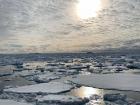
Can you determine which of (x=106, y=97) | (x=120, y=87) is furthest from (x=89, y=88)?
(x=106, y=97)

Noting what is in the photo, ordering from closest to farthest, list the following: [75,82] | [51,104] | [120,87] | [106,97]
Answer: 1. [51,104]
2. [106,97]
3. [120,87]
4. [75,82]

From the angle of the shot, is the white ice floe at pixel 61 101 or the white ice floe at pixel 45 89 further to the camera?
the white ice floe at pixel 45 89

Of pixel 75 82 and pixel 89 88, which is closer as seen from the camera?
pixel 89 88

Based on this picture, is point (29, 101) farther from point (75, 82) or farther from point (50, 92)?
point (75, 82)

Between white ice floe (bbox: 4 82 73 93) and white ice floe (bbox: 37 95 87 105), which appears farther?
white ice floe (bbox: 4 82 73 93)

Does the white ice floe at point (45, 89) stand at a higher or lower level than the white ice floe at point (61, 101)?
higher

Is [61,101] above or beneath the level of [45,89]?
beneath

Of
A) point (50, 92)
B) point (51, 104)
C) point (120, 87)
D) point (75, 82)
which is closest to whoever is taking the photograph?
point (51, 104)

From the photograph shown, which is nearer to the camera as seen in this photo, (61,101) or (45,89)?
(61,101)

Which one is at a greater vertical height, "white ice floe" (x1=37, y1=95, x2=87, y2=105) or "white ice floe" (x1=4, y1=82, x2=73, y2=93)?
"white ice floe" (x1=4, y1=82, x2=73, y2=93)

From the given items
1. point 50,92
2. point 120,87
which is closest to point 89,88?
point 120,87
